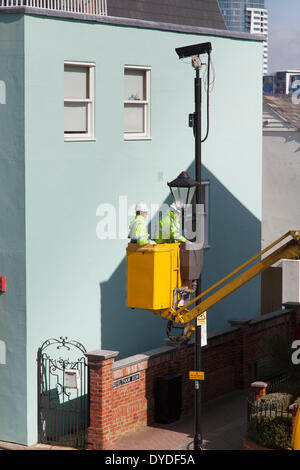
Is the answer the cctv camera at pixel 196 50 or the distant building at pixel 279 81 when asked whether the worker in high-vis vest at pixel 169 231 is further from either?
the distant building at pixel 279 81

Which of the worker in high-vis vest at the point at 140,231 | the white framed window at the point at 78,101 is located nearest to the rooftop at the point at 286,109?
the white framed window at the point at 78,101

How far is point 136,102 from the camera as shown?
2012 cm

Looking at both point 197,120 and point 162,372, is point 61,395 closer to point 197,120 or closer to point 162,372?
point 162,372

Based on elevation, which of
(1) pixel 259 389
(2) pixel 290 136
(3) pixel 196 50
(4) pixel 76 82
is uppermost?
(3) pixel 196 50

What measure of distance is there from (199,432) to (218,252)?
6.98 metres

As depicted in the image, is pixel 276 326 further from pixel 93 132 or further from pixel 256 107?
pixel 93 132

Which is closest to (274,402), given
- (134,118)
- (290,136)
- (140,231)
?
(140,231)

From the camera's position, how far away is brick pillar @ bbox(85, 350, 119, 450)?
56.7 ft

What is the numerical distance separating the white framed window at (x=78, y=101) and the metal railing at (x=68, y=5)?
1.31m

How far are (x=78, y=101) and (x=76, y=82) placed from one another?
1.34 ft

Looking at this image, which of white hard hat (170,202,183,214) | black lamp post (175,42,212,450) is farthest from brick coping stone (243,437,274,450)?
white hard hat (170,202,183,214)

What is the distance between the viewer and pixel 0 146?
17844mm

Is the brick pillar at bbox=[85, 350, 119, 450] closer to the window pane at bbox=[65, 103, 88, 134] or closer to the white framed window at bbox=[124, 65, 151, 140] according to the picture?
the window pane at bbox=[65, 103, 88, 134]

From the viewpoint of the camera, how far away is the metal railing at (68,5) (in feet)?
60.6
